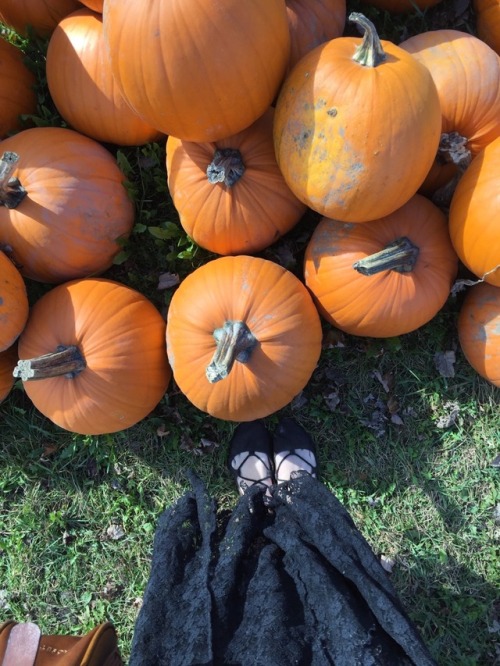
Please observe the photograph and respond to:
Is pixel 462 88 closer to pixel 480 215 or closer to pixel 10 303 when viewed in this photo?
pixel 480 215

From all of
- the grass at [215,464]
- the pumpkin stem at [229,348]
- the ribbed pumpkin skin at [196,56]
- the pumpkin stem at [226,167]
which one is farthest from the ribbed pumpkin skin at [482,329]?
the ribbed pumpkin skin at [196,56]

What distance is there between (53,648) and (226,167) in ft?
7.58

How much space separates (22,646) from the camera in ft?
7.57

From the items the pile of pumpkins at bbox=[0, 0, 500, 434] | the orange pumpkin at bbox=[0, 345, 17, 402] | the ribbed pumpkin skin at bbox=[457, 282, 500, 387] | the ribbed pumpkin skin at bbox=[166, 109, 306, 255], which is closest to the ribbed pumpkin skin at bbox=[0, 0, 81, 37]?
the pile of pumpkins at bbox=[0, 0, 500, 434]

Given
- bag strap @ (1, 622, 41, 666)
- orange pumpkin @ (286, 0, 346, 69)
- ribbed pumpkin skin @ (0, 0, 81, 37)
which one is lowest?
bag strap @ (1, 622, 41, 666)

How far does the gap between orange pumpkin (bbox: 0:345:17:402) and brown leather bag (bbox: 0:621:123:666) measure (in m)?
1.16

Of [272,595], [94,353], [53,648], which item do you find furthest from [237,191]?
[53,648]

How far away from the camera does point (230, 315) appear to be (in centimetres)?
258

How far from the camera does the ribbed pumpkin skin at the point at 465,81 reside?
2531 mm

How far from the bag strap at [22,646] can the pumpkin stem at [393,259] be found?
204 cm

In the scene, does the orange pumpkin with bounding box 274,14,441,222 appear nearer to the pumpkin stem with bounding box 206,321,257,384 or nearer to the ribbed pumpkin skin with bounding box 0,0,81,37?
the pumpkin stem with bounding box 206,321,257,384

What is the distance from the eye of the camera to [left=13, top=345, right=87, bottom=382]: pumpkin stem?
7.98 ft

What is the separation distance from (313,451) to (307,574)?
1.03m

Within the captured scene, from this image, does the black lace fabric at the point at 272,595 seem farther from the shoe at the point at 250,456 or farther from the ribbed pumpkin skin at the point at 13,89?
the ribbed pumpkin skin at the point at 13,89
